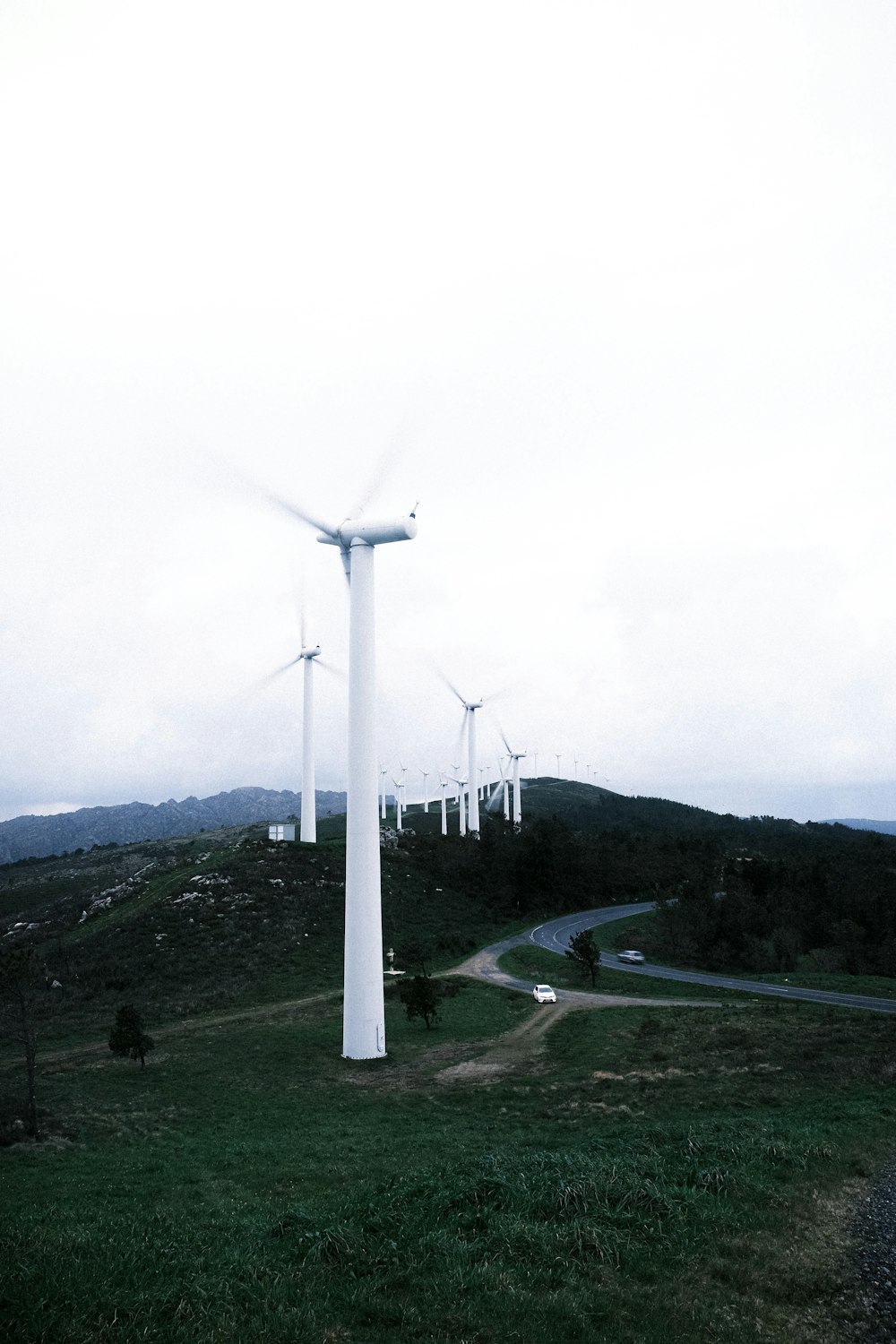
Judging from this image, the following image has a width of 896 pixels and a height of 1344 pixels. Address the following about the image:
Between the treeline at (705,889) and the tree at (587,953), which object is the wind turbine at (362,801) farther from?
the treeline at (705,889)

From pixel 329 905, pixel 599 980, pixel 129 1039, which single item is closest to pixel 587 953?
pixel 599 980

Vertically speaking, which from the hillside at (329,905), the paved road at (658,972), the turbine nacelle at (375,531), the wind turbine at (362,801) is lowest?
the paved road at (658,972)

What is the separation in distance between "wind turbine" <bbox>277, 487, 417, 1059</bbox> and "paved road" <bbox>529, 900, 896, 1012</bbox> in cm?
2940

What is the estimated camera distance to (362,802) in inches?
1462

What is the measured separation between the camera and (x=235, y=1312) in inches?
375

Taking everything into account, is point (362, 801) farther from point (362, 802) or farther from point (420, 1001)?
point (420, 1001)

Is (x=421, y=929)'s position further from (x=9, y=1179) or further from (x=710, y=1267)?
(x=710, y=1267)

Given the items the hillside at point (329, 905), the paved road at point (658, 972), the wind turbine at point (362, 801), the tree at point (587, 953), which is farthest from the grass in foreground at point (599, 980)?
the wind turbine at point (362, 801)

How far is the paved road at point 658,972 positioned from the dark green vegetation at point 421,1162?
5.01 meters

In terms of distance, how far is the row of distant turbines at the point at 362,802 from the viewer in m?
36.3

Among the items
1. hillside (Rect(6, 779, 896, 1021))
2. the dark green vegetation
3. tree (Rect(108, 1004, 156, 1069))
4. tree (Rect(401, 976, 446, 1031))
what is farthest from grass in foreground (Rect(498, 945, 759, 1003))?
tree (Rect(108, 1004, 156, 1069))

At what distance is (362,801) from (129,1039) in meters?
15.8

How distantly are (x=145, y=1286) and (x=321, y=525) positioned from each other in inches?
1308

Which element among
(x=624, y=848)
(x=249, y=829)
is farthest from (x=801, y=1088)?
(x=249, y=829)
